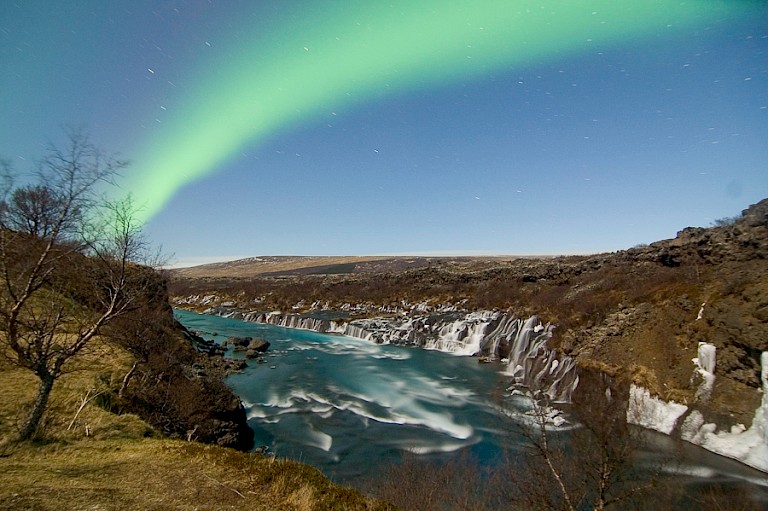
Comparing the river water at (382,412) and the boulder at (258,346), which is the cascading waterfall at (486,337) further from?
the boulder at (258,346)

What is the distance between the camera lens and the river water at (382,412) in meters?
19.2

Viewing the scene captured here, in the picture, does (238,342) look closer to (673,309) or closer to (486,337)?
(486,337)

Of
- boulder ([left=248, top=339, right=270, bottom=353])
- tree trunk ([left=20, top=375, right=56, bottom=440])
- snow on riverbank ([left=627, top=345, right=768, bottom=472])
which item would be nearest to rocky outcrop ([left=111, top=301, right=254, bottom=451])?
tree trunk ([left=20, top=375, right=56, bottom=440])

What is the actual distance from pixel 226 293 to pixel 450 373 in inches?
3578

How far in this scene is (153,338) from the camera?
867 inches

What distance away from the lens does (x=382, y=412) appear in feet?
90.4

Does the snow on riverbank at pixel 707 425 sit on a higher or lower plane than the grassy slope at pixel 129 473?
lower

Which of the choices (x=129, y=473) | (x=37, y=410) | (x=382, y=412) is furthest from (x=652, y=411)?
(x=37, y=410)

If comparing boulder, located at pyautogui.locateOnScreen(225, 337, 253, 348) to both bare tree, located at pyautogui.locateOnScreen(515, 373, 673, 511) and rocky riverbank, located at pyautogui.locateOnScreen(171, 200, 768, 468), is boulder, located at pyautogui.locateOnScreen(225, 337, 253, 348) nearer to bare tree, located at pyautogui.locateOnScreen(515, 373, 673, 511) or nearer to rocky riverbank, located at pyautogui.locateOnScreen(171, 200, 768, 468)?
rocky riverbank, located at pyautogui.locateOnScreen(171, 200, 768, 468)

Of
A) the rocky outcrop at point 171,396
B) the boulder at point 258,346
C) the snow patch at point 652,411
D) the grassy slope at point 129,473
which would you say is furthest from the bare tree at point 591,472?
the boulder at point 258,346

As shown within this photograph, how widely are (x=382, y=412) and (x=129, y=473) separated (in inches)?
817

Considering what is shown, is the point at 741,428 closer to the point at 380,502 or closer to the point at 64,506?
the point at 380,502

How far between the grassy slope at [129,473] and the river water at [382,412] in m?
9.68

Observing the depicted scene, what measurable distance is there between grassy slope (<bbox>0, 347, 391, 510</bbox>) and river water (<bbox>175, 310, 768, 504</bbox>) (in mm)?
9683
